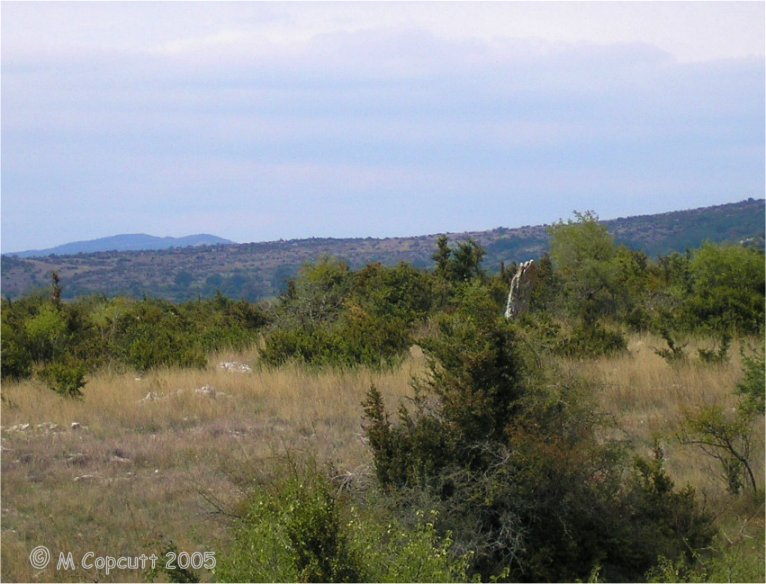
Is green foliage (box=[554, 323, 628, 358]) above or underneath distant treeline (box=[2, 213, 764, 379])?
underneath

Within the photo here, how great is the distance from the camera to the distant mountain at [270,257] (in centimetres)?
5934

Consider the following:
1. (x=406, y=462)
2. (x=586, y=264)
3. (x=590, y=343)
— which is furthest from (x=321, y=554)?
(x=586, y=264)

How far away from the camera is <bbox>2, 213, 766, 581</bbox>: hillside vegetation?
18.9 feet

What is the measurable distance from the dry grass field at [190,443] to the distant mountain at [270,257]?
42568 mm

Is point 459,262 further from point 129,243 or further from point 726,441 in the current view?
point 129,243

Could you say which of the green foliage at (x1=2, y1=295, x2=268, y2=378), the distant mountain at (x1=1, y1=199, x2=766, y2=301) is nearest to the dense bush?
the green foliage at (x1=2, y1=295, x2=268, y2=378)

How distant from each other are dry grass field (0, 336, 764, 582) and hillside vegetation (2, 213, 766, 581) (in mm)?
29

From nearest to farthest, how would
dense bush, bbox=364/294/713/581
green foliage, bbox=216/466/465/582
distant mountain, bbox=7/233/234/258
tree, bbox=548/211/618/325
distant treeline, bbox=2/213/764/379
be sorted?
green foliage, bbox=216/466/465/582 → dense bush, bbox=364/294/713/581 → distant treeline, bbox=2/213/764/379 → tree, bbox=548/211/618/325 → distant mountain, bbox=7/233/234/258

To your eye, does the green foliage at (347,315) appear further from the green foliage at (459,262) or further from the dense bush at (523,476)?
the dense bush at (523,476)

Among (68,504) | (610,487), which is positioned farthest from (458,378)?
(68,504)

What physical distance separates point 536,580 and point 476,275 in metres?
16.7

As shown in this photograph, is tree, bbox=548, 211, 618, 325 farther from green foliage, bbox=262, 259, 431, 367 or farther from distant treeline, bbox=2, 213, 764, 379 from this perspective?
green foliage, bbox=262, 259, 431, 367

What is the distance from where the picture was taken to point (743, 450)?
27.1 feet

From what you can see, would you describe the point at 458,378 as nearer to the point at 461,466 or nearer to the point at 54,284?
the point at 461,466
